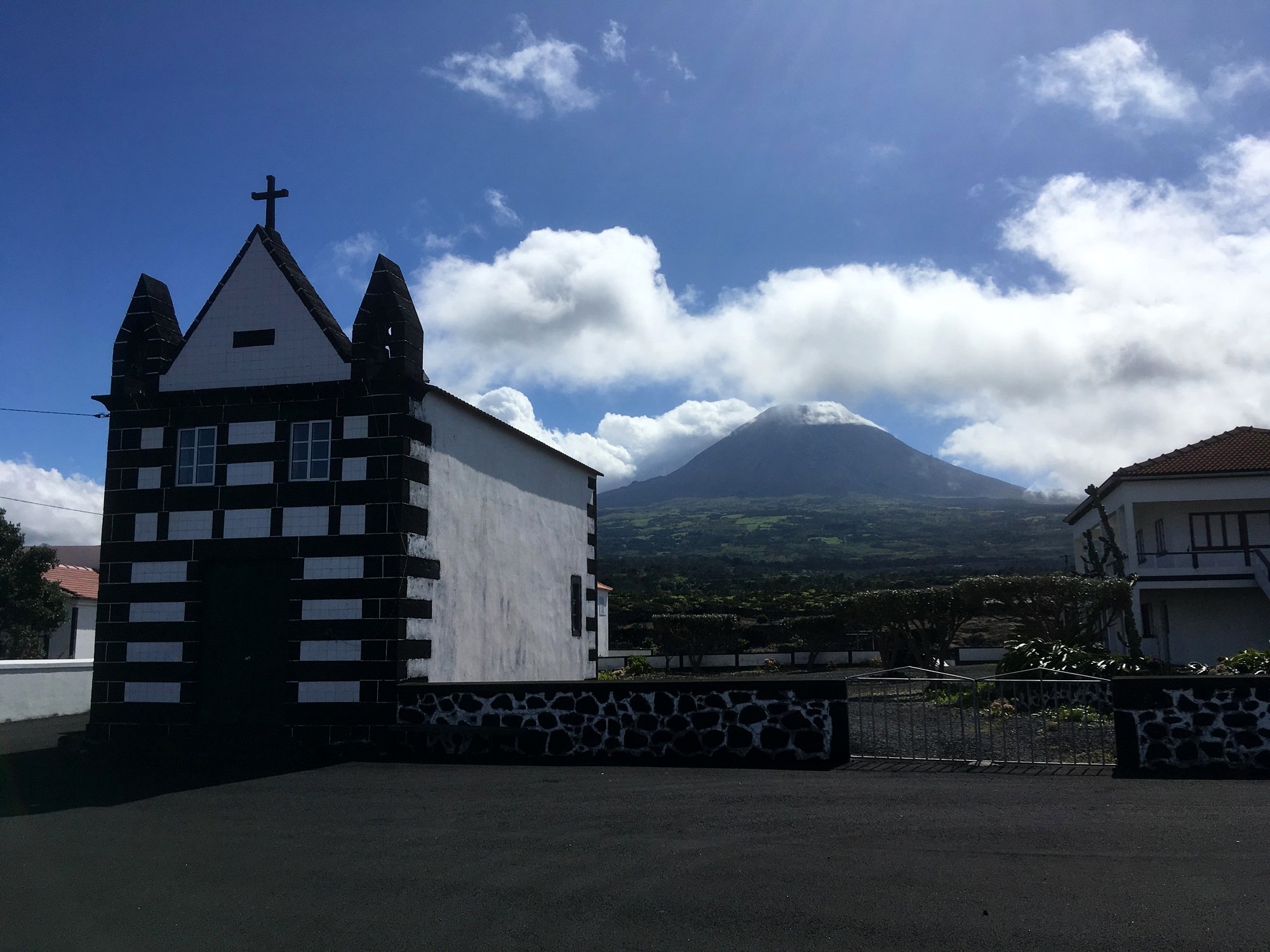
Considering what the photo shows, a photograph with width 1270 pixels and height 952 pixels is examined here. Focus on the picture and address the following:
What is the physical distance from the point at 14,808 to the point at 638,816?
5.97 meters

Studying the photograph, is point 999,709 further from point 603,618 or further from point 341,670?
point 603,618

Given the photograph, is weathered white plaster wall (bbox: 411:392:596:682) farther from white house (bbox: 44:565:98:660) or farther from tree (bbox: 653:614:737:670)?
white house (bbox: 44:565:98:660)

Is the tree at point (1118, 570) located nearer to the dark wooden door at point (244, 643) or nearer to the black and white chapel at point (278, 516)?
the black and white chapel at point (278, 516)

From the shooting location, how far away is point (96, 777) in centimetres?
1112

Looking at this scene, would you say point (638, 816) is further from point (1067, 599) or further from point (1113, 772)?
point (1067, 599)

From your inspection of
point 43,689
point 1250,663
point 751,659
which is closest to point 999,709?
point 1250,663

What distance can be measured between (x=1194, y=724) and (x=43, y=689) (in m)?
20.2

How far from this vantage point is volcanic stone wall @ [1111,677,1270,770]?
10.4 metres

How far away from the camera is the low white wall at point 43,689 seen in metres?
19.1

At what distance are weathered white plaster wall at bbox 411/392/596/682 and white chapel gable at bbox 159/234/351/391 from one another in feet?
6.46

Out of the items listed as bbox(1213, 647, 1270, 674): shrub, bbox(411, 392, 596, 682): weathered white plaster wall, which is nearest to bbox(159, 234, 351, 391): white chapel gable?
bbox(411, 392, 596, 682): weathered white plaster wall

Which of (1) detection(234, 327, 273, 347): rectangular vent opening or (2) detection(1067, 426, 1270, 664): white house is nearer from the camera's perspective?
(1) detection(234, 327, 273, 347): rectangular vent opening

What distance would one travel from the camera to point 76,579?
131 ft

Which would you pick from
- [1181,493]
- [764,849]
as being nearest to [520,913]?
[764,849]
